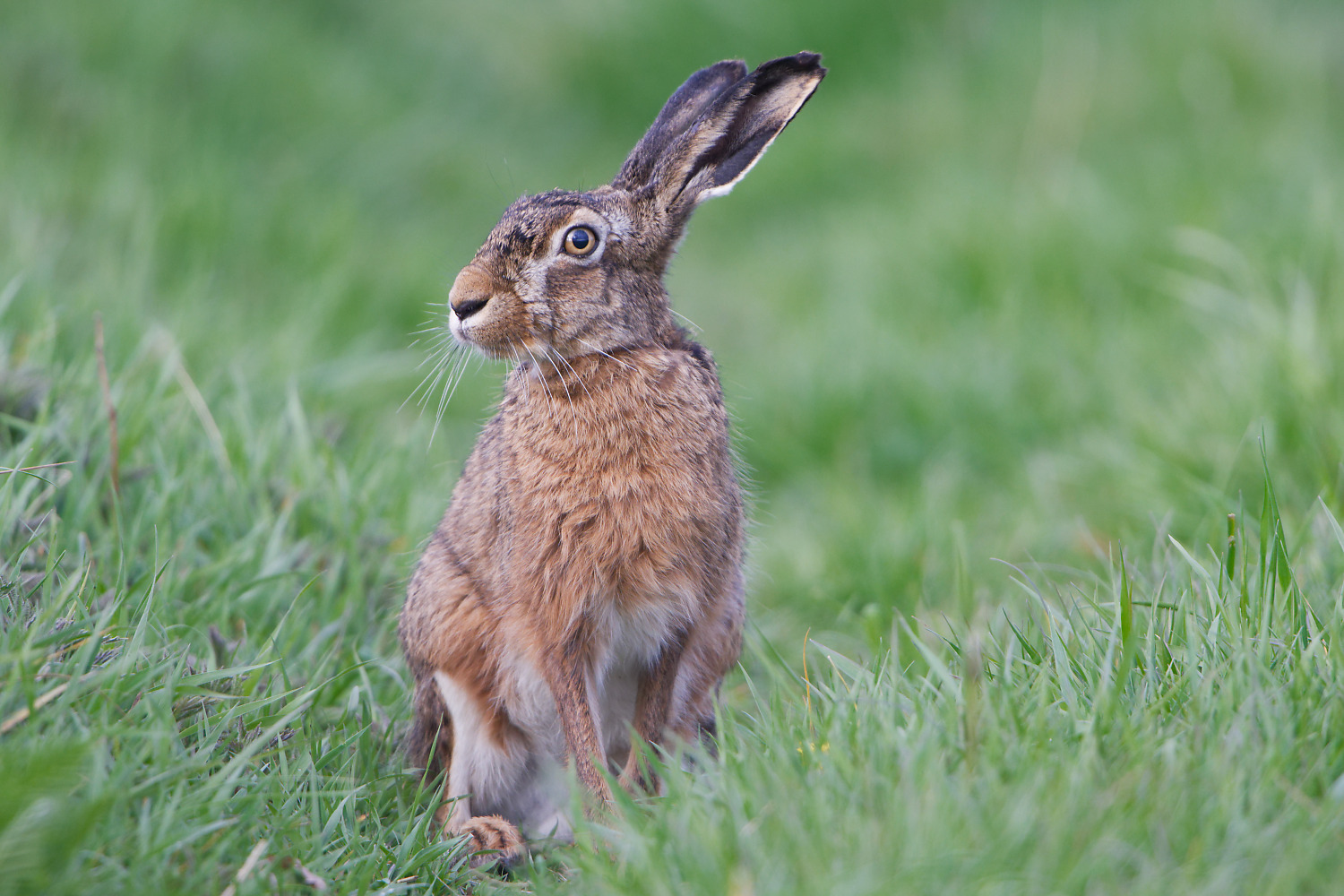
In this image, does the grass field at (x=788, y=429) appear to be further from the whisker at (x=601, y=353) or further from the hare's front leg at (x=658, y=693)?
the whisker at (x=601, y=353)

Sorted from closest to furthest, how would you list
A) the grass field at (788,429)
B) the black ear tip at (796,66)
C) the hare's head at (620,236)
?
1. the grass field at (788,429)
2. the hare's head at (620,236)
3. the black ear tip at (796,66)

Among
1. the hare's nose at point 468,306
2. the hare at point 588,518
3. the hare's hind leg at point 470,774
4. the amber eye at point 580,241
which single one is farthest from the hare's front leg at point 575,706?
the amber eye at point 580,241

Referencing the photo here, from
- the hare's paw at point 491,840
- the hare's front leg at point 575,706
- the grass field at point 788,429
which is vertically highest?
the grass field at point 788,429

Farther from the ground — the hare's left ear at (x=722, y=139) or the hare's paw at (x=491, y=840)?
the hare's left ear at (x=722, y=139)

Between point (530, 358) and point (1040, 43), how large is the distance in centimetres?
655

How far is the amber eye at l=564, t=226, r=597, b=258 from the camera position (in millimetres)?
3246

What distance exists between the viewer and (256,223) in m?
6.54

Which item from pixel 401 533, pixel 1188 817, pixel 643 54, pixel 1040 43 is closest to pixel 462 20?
pixel 643 54

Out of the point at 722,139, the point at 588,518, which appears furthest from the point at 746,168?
the point at 588,518

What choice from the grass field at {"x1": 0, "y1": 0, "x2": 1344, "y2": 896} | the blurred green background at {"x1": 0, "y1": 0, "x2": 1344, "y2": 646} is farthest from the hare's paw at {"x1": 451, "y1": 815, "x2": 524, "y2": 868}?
the blurred green background at {"x1": 0, "y1": 0, "x2": 1344, "y2": 646}

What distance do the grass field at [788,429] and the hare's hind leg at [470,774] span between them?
5.4 inches

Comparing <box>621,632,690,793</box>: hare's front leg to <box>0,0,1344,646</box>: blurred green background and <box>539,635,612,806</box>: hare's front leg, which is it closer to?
<box>539,635,612,806</box>: hare's front leg

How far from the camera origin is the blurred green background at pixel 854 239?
15.7 feet

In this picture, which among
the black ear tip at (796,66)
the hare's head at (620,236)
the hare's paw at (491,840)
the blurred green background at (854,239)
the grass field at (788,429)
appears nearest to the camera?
the grass field at (788,429)
